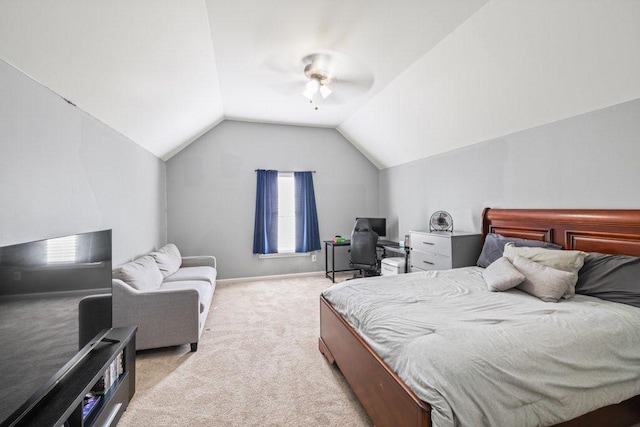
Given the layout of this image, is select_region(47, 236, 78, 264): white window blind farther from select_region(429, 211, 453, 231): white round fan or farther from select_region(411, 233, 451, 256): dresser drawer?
select_region(429, 211, 453, 231): white round fan

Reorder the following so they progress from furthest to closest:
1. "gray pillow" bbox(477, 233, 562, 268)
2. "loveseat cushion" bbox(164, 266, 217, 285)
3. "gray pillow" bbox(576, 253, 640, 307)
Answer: "loveseat cushion" bbox(164, 266, 217, 285)
"gray pillow" bbox(477, 233, 562, 268)
"gray pillow" bbox(576, 253, 640, 307)

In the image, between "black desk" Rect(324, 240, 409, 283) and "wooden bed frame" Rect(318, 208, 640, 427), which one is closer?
"wooden bed frame" Rect(318, 208, 640, 427)

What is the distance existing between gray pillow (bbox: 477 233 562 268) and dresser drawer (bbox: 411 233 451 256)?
0.36 m

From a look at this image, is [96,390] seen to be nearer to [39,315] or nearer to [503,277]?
[39,315]

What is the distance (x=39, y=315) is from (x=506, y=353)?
2.07 meters

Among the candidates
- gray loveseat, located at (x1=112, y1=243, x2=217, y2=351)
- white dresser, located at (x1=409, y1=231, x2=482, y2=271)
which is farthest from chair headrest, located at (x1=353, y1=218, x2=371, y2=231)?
gray loveseat, located at (x1=112, y1=243, x2=217, y2=351)

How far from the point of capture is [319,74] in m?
2.89

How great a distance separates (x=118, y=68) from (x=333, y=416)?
2760 millimetres

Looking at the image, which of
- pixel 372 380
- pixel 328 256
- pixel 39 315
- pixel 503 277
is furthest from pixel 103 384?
pixel 328 256

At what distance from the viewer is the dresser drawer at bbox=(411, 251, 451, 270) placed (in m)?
3.19

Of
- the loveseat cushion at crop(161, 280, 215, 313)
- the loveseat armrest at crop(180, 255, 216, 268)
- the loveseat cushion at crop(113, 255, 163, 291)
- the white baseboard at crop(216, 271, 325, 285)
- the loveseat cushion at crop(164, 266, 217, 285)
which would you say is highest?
the loveseat cushion at crop(113, 255, 163, 291)

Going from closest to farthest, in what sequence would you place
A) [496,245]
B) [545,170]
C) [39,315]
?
[39,315], [545,170], [496,245]

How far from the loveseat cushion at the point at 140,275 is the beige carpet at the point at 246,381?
0.61 metres

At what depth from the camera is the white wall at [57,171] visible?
1.44m
